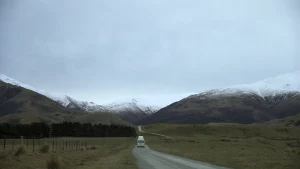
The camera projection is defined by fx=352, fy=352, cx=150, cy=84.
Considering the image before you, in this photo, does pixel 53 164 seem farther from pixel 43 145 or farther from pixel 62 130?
pixel 62 130

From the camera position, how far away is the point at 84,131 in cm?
16250

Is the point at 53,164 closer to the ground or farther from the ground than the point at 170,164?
farther from the ground

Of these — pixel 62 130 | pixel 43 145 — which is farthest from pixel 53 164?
pixel 62 130

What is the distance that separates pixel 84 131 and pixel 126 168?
137m

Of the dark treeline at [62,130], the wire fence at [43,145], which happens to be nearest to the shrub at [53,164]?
the wire fence at [43,145]

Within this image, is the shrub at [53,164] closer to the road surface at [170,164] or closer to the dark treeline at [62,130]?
the road surface at [170,164]

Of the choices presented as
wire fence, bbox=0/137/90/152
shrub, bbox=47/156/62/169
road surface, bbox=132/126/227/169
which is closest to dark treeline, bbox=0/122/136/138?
wire fence, bbox=0/137/90/152

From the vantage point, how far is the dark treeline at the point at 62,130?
143m

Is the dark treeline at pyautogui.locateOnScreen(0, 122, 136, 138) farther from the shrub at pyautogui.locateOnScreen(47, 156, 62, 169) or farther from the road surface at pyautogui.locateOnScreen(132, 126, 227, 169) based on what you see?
the shrub at pyautogui.locateOnScreen(47, 156, 62, 169)

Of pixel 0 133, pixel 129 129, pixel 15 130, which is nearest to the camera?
pixel 0 133

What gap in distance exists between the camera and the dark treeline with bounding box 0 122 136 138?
143375 mm

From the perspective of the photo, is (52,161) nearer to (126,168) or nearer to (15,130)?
(126,168)

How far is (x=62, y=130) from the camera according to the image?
156 meters

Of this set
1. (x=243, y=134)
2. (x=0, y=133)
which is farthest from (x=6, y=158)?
(x=243, y=134)
